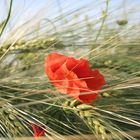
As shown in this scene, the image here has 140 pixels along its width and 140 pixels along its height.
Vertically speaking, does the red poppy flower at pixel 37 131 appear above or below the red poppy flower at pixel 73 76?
below

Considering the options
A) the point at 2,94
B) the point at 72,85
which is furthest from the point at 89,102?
→ the point at 2,94

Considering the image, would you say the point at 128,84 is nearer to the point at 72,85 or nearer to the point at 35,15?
the point at 72,85

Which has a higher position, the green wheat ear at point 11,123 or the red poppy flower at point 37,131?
the green wheat ear at point 11,123

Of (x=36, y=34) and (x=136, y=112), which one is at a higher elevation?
(x=36, y=34)

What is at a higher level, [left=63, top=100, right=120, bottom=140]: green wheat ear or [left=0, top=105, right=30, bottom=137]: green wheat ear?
[left=0, top=105, right=30, bottom=137]: green wheat ear
